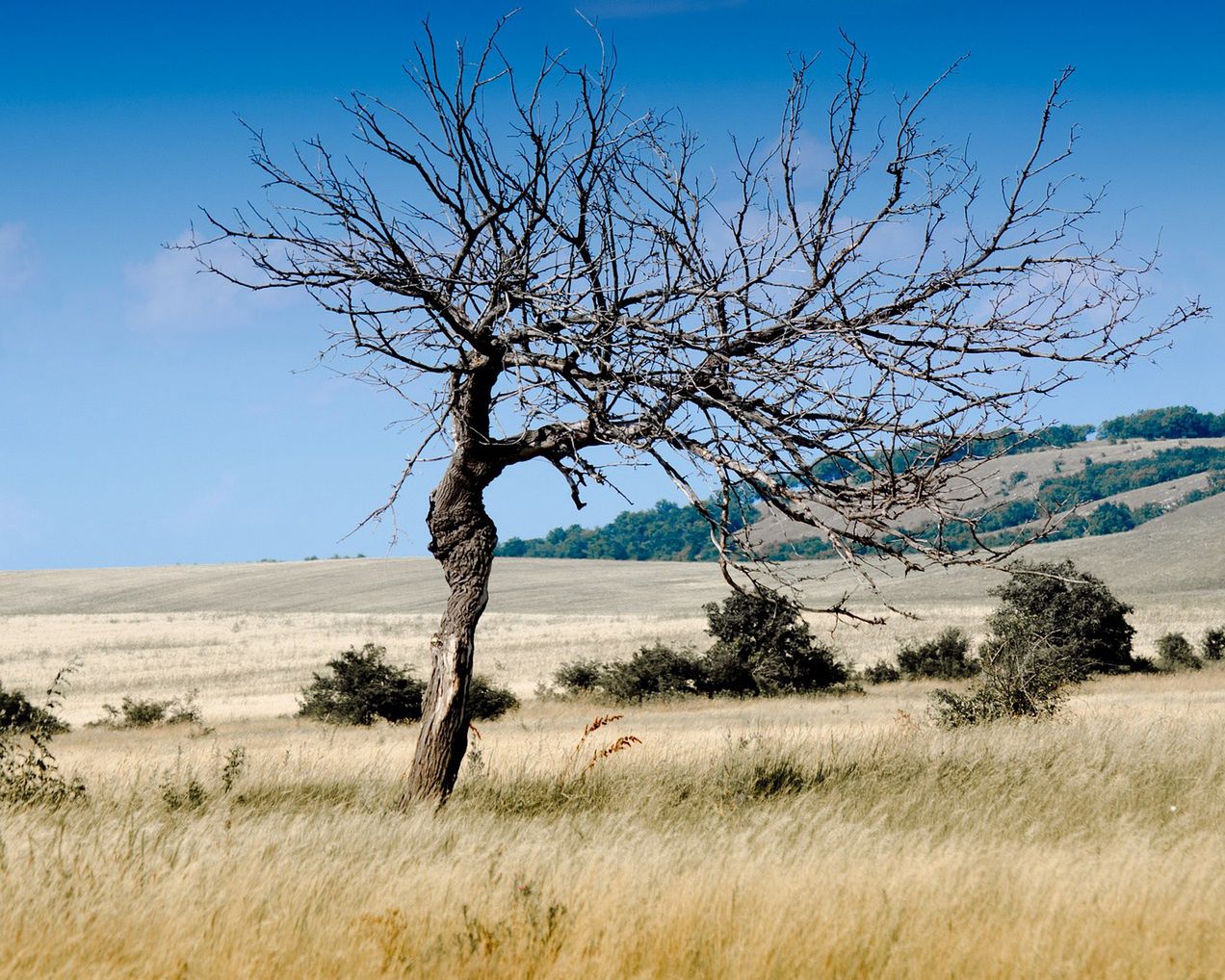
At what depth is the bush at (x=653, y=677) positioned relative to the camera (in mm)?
31672

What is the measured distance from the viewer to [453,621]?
336 inches

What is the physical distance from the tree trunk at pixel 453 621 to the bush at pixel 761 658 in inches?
931

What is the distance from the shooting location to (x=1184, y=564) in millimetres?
76188

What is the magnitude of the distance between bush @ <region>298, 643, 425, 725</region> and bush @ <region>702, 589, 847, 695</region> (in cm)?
878

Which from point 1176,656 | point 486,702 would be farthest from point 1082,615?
point 486,702

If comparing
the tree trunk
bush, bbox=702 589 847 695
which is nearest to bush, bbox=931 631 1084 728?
the tree trunk

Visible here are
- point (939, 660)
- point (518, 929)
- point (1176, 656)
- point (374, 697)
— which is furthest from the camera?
point (939, 660)

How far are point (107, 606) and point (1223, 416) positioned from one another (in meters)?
138

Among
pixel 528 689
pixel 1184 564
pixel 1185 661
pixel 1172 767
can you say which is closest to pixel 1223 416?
pixel 1184 564

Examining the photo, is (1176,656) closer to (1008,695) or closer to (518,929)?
(1008,695)

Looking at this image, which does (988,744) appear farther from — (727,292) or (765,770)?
(727,292)

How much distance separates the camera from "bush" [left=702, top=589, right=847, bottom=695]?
31922mm

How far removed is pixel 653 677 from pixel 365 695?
8.43 metres

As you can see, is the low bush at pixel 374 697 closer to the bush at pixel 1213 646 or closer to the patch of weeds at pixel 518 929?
the patch of weeds at pixel 518 929
